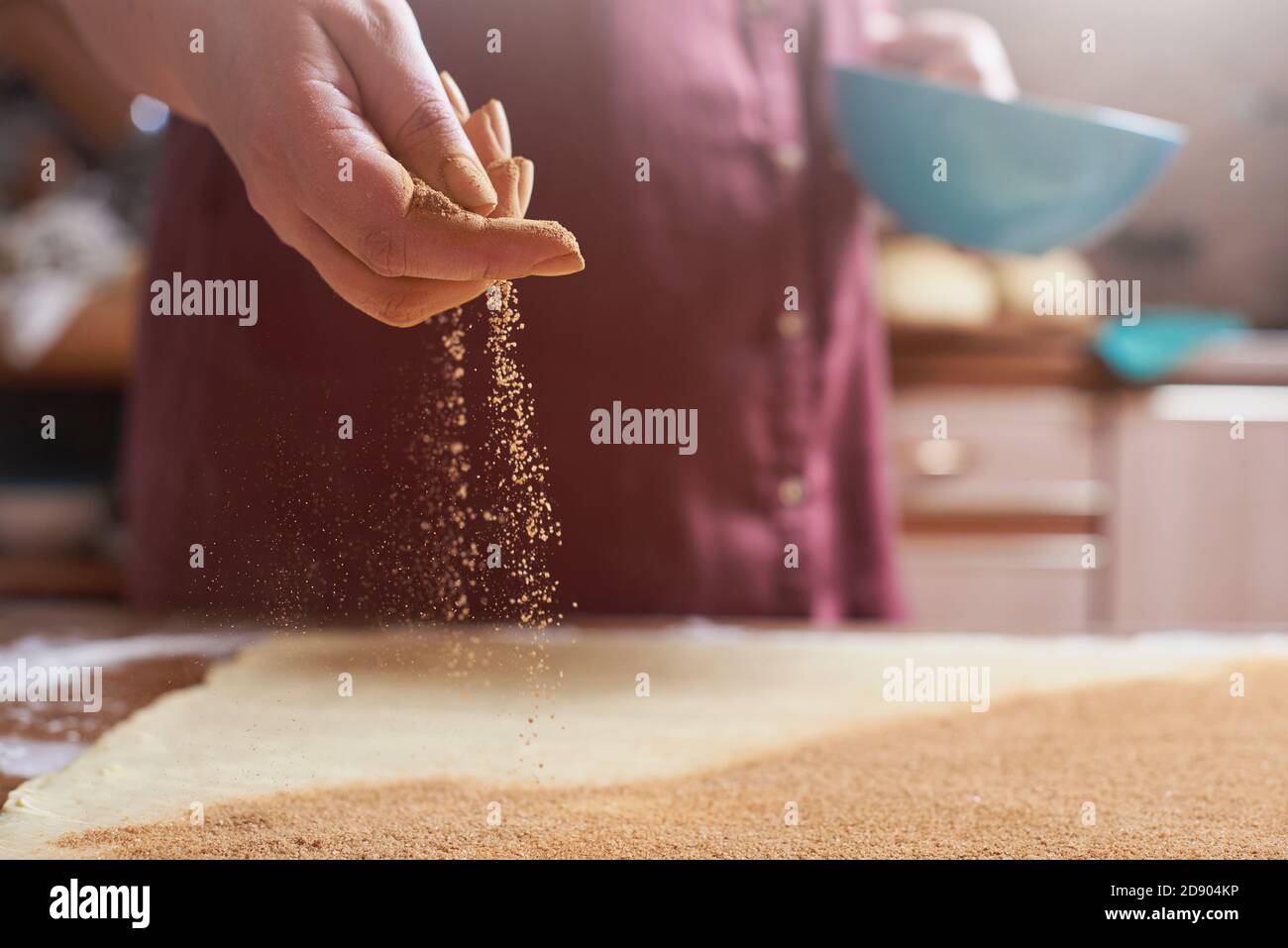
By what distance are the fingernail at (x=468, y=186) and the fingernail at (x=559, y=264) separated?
3cm

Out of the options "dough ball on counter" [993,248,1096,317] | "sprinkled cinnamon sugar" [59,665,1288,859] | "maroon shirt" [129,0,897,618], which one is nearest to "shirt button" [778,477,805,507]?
"maroon shirt" [129,0,897,618]

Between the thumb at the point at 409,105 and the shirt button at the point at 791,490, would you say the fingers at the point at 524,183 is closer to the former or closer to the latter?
the thumb at the point at 409,105

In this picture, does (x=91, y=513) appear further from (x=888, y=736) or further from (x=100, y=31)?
(x=888, y=736)

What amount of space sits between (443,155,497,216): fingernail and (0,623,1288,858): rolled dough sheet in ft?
0.60

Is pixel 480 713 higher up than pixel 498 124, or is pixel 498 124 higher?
pixel 498 124

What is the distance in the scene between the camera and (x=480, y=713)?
1.39 feet

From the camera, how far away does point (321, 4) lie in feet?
1.11

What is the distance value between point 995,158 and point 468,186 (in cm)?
44

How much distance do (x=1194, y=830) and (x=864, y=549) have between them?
22.8 inches

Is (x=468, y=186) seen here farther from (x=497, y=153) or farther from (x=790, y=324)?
(x=790, y=324)

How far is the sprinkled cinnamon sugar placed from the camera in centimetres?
33

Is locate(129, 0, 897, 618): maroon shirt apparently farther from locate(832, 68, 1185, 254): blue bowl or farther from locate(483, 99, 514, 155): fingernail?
locate(483, 99, 514, 155): fingernail

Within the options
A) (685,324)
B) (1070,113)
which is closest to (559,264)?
(1070,113)
